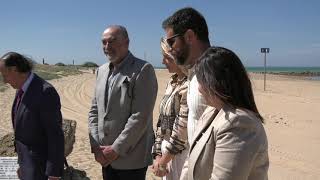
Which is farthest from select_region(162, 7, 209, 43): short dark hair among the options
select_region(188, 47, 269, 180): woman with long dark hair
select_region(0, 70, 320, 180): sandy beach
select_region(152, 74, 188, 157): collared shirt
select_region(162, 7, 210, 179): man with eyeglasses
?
select_region(188, 47, 269, 180): woman with long dark hair

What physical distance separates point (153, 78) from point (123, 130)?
549mm

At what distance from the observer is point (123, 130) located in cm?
407

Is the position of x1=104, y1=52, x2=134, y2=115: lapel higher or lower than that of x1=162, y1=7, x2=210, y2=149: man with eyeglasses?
lower

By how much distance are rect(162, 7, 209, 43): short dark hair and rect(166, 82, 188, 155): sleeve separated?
42 centimetres

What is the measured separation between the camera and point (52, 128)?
3.67 m

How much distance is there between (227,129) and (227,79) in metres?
0.25

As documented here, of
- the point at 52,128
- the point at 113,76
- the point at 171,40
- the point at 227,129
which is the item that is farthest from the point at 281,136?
the point at 227,129

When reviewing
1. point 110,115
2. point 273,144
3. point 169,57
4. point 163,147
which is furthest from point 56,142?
point 273,144

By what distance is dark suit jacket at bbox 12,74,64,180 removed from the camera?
3.65m

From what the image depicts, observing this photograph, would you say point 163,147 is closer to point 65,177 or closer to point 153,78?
point 153,78

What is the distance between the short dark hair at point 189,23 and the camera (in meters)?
3.14

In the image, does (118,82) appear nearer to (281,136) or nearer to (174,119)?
(174,119)

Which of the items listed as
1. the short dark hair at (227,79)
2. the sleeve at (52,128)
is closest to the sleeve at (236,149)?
the short dark hair at (227,79)

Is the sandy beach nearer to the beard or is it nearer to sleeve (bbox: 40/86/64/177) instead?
the beard
